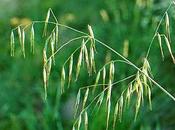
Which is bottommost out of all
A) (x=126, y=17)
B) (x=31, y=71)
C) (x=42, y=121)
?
(x=42, y=121)

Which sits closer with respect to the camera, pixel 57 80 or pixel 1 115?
pixel 1 115

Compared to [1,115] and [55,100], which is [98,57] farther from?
[1,115]

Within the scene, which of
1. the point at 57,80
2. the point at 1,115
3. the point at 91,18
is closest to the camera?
the point at 1,115

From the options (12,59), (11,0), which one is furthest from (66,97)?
(11,0)

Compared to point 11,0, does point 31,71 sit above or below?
below

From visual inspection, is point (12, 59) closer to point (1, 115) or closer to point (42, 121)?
point (1, 115)

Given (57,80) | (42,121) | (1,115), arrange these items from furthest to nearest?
(57,80)
(1,115)
(42,121)
